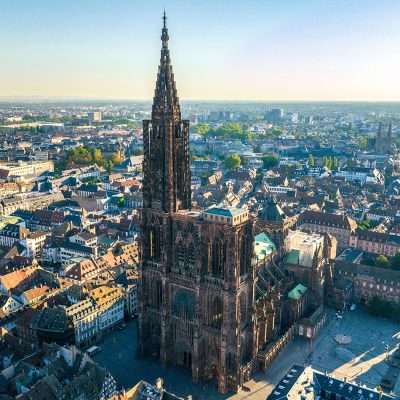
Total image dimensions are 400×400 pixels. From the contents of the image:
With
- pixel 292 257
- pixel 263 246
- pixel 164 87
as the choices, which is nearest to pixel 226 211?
pixel 164 87

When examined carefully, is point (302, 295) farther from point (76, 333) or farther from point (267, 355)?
point (76, 333)

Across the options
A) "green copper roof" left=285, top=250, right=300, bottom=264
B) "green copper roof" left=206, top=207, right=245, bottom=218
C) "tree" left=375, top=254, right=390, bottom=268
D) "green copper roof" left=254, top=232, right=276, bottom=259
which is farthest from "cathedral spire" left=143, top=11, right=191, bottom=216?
"tree" left=375, top=254, right=390, bottom=268

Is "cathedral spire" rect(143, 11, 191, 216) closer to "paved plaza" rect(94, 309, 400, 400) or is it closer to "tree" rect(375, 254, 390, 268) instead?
"paved plaza" rect(94, 309, 400, 400)

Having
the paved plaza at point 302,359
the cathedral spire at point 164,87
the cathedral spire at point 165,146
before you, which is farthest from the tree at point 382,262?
the cathedral spire at point 164,87

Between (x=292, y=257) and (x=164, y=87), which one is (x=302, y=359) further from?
(x=164, y=87)

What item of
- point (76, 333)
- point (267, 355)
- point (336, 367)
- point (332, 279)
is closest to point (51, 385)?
point (76, 333)
